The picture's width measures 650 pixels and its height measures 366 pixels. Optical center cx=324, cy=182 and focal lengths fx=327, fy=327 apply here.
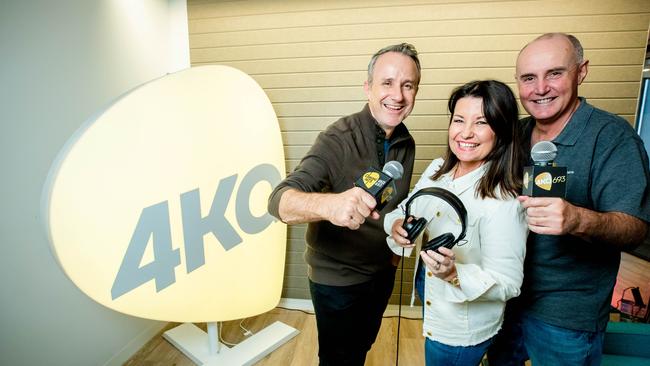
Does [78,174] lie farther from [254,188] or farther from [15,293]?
[254,188]

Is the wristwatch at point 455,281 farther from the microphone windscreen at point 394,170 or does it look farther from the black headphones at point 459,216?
the microphone windscreen at point 394,170

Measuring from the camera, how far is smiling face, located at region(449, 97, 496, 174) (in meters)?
1.10

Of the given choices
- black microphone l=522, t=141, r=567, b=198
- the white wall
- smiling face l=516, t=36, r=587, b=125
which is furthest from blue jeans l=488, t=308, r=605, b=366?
the white wall

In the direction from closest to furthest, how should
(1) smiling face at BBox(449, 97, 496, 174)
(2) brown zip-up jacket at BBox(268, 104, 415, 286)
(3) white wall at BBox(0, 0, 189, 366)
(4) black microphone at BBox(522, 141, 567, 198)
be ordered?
(4) black microphone at BBox(522, 141, 567, 198), (1) smiling face at BBox(449, 97, 496, 174), (2) brown zip-up jacket at BBox(268, 104, 415, 286), (3) white wall at BBox(0, 0, 189, 366)

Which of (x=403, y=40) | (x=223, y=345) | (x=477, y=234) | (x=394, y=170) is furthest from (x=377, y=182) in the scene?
(x=223, y=345)

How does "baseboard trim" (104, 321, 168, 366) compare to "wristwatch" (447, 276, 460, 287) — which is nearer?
"wristwatch" (447, 276, 460, 287)

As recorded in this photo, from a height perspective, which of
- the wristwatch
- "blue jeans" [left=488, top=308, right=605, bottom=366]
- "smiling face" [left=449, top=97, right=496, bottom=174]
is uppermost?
"smiling face" [left=449, top=97, right=496, bottom=174]

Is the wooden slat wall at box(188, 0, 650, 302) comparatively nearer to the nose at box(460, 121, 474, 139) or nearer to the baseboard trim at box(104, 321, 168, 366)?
the baseboard trim at box(104, 321, 168, 366)

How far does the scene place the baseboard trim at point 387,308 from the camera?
288 cm

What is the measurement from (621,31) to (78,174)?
344 cm

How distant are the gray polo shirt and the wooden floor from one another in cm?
136

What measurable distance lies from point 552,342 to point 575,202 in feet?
1.76

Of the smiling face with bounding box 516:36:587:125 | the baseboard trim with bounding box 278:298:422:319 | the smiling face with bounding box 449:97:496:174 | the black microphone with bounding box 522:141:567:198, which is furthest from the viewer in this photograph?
the baseboard trim with bounding box 278:298:422:319

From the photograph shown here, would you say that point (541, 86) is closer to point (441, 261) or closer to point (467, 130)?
point (467, 130)
